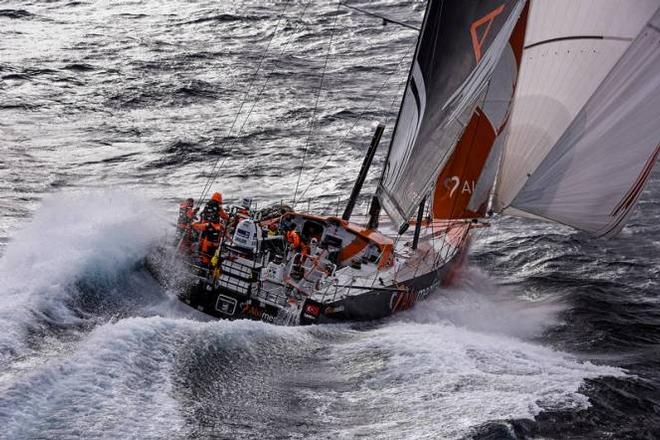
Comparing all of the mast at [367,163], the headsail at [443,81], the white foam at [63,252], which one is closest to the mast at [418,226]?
the mast at [367,163]

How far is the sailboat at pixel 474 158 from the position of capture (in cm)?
1541

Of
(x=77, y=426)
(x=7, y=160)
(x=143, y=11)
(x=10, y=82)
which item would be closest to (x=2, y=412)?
(x=77, y=426)

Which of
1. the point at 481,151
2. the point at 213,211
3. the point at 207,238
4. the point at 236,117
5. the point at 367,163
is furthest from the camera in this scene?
the point at 236,117

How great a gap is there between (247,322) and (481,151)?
6.24 metres

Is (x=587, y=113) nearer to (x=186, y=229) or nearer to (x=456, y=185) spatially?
(x=456, y=185)

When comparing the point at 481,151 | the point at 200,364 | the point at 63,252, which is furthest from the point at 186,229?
the point at 481,151

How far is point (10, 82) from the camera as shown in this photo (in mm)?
29031

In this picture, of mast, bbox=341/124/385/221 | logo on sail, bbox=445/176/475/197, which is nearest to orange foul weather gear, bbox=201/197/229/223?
mast, bbox=341/124/385/221

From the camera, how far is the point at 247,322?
15.0 metres

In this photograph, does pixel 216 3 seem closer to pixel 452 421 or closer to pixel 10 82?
pixel 10 82

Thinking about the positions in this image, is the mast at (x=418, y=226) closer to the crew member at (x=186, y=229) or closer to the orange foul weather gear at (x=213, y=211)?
the orange foul weather gear at (x=213, y=211)

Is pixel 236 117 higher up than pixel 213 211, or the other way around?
pixel 236 117

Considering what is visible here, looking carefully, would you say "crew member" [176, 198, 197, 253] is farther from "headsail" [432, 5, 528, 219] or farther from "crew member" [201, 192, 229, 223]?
"headsail" [432, 5, 528, 219]

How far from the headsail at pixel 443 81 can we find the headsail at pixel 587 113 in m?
2.21
